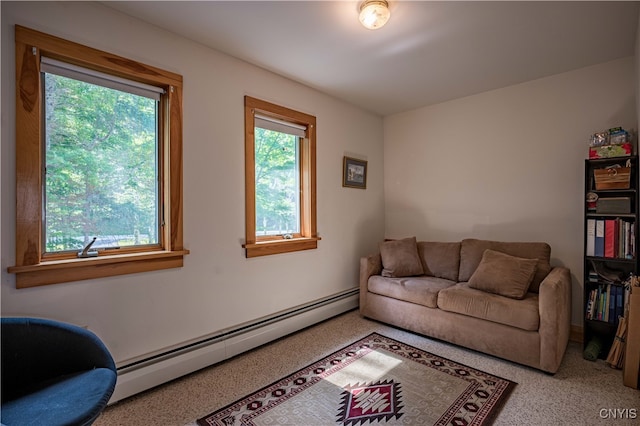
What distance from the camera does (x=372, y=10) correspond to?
1.87 meters

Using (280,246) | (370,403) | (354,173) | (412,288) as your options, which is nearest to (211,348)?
(280,246)

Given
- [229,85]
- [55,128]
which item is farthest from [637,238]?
[55,128]

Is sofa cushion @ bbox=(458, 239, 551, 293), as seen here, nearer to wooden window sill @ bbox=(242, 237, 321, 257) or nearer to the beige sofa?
the beige sofa

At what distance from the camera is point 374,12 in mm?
1875

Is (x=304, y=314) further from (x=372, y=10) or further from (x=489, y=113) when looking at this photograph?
(x=489, y=113)

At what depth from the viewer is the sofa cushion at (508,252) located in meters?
2.76

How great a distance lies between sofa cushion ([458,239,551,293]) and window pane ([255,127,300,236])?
180 centimetres

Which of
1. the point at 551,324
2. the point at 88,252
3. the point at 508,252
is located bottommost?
the point at 551,324

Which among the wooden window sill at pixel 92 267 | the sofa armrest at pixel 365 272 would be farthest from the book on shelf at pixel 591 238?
the wooden window sill at pixel 92 267

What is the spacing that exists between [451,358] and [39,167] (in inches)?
124

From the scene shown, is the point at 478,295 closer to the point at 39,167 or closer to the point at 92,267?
the point at 92,267

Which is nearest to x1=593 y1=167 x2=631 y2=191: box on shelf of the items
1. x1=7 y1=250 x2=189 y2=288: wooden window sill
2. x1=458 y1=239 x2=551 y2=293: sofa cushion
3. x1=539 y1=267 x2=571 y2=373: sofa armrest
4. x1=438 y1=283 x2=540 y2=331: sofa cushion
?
x1=458 y1=239 x2=551 y2=293: sofa cushion

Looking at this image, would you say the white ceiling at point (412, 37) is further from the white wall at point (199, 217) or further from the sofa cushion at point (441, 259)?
the sofa cushion at point (441, 259)

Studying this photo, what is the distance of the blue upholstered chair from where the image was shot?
1191 millimetres
